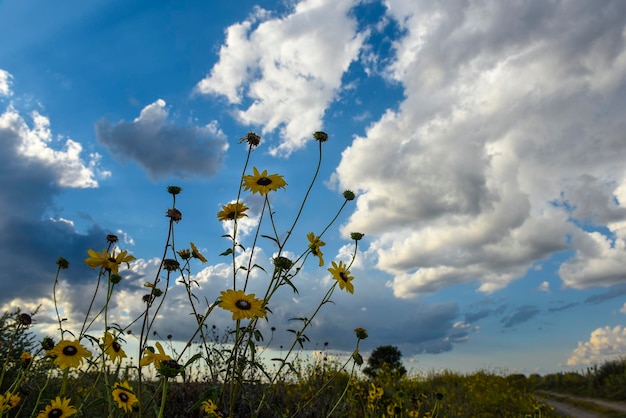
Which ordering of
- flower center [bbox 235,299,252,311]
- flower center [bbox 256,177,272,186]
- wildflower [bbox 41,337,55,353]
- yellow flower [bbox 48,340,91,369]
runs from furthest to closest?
flower center [bbox 256,177,272,186] < wildflower [bbox 41,337,55,353] < yellow flower [bbox 48,340,91,369] < flower center [bbox 235,299,252,311]

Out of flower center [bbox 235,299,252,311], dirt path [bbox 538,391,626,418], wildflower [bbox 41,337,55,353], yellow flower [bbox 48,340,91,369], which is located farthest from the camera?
dirt path [bbox 538,391,626,418]

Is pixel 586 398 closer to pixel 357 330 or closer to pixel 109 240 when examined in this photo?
pixel 357 330

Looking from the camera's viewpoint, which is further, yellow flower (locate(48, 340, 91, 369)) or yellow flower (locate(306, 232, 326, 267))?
yellow flower (locate(306, 232, 326, 267))

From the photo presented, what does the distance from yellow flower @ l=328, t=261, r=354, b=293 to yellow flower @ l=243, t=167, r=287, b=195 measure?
2.64 ft

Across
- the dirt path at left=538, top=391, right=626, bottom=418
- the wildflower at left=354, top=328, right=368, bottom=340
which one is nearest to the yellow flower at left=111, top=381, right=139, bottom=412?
the wildflower at left=354, top=328, right=368, bottom=340

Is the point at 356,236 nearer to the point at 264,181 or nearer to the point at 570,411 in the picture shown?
the point at 264,181

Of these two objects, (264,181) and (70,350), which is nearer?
(70,350)

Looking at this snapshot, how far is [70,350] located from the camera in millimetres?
3160

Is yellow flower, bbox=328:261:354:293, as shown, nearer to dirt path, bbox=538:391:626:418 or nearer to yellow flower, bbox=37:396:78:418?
yellow flower, bbox=37:396:78:418

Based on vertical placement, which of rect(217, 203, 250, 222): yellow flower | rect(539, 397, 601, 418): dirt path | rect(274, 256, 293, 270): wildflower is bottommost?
rect(539, 397, 601, 418): dirt path

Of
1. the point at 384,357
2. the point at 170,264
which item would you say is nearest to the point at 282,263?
the point at 170,264

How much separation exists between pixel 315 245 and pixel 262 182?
61 cm

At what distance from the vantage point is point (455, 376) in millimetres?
18703

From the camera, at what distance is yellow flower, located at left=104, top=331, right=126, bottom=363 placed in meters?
3.29
